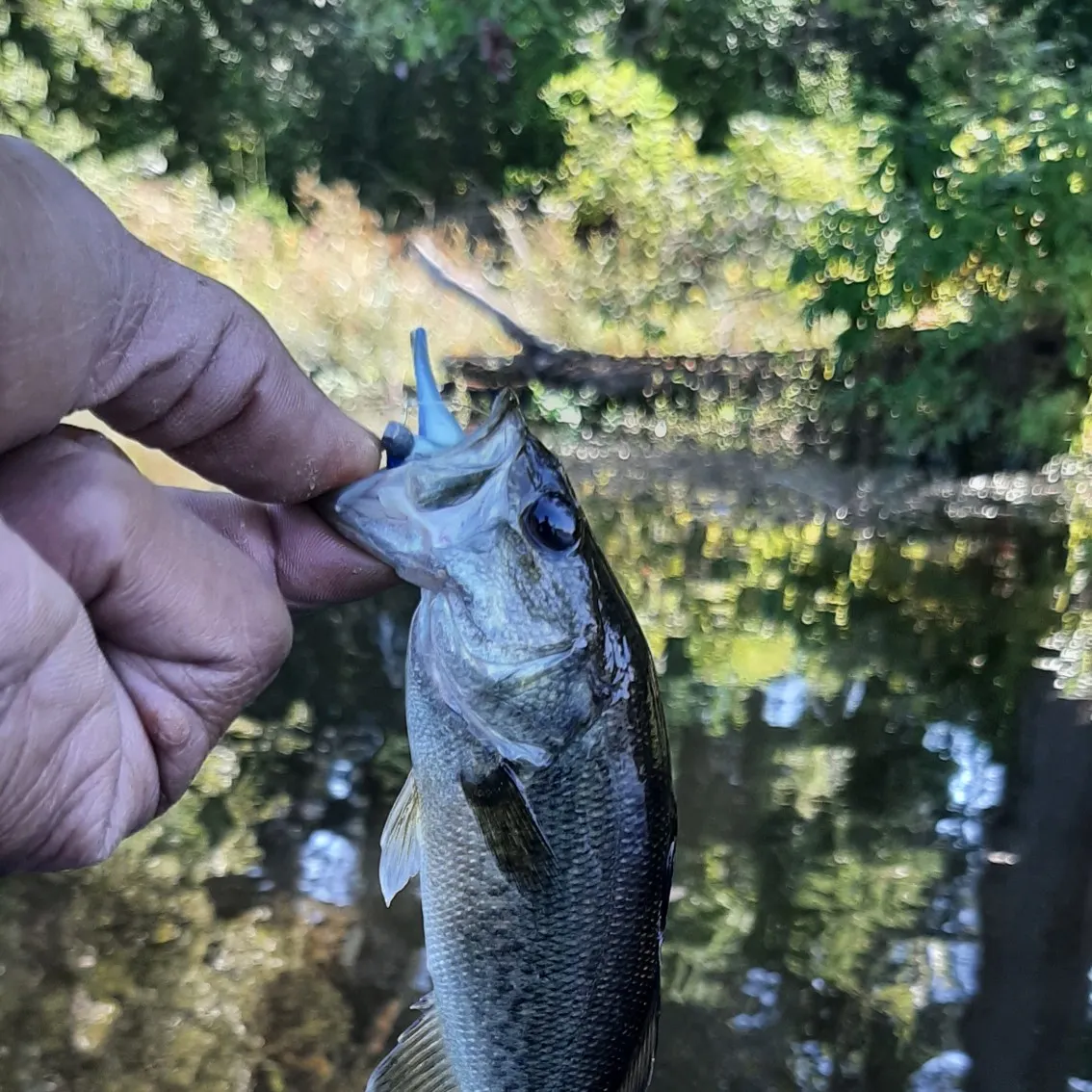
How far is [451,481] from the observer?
5.11ft

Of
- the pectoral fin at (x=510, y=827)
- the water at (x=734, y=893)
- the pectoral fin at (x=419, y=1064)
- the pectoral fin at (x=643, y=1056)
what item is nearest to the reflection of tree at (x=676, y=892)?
the water at (x=734, y=893)

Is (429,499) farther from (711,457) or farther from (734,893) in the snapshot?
(711,457)

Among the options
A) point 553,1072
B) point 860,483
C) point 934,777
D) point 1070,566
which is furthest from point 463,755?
point 860,483

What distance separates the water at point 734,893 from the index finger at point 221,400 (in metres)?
2.21

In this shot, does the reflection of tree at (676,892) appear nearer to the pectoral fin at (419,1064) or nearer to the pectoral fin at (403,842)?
the pectoral fin at (419,1064)

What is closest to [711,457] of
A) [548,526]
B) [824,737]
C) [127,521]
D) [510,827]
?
[824,737]

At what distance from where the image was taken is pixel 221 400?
151 centimetres

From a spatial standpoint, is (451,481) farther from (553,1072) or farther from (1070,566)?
(1070,566)

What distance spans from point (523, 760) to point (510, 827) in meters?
0.09

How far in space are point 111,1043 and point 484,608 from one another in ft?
7.84

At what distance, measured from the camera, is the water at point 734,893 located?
3287 millimetres

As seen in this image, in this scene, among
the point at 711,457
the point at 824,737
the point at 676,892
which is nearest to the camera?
the point at 676,892

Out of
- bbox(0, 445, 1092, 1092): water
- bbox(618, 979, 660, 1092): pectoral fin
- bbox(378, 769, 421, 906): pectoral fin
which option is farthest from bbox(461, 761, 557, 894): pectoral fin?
bbox(0, 445, 1092, 1092): water

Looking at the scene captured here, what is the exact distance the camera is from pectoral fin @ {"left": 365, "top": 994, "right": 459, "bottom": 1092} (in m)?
1.66
